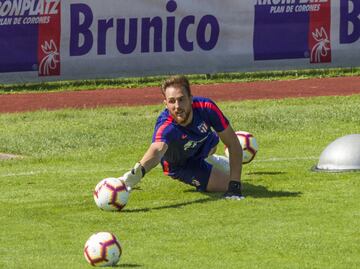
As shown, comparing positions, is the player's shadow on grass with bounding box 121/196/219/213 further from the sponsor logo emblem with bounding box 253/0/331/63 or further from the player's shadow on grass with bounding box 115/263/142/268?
the sponsor logo emblem with bounding box 253/0/331/63

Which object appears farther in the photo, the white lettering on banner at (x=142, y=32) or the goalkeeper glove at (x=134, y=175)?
the white lettering on banner at (x=142, y=32)

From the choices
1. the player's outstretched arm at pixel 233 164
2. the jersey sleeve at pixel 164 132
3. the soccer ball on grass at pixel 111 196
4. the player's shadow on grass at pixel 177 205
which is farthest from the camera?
the jersey sleeve at pixel 164 132

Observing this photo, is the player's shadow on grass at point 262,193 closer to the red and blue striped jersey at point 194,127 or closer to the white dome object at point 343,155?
the red and blue striped jersey at point 194,127

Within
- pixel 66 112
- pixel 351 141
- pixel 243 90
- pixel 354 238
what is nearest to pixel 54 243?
pixel 354 238

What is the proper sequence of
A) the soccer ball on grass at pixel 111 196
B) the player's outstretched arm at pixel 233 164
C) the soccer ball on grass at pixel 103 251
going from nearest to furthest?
the soccer ball on grass at pixel 103 251 < the soccer ball on grass at pixel 111 196 < the player's outstretched arm at pixel 233 164

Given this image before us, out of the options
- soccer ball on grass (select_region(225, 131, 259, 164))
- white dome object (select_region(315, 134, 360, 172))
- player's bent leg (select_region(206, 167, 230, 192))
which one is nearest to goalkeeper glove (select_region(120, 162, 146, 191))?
player's bent leg (select_region(206, 167, 230, 192))

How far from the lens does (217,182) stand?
1279cm

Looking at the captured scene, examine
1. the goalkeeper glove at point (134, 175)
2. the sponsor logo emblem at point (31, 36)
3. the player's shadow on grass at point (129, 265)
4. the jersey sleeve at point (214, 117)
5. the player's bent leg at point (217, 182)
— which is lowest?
the player's shadow on grass at point (129, 265)

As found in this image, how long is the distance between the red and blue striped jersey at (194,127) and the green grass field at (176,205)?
55cm

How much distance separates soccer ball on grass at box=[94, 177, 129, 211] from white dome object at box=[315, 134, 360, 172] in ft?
8.95

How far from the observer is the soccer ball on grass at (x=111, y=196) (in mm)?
11773

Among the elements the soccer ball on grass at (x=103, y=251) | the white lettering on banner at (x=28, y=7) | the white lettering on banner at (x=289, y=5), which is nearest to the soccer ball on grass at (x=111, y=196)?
the soccer ball on grass at (x=103, y=251)

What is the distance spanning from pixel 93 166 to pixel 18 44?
9377 millimetres

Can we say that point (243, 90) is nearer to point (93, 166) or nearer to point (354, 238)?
point (93, 166)
